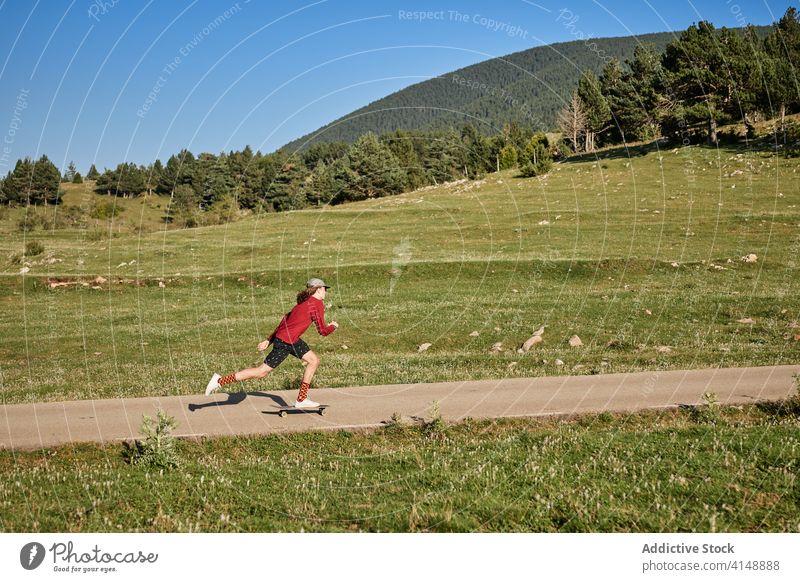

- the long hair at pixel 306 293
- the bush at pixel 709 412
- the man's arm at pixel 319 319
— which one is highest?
the long hair at pixel 306 293

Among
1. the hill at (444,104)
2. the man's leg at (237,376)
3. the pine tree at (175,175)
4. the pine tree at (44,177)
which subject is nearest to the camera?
the man's leg at (237,376)

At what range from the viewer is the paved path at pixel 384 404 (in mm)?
11242

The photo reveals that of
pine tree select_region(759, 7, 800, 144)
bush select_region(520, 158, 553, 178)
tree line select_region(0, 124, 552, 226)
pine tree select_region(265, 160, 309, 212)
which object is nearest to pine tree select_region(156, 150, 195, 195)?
tree line select_region(0, 124, 552, 226)

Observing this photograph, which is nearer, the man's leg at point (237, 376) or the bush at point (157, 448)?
the bush at point (157, 448)

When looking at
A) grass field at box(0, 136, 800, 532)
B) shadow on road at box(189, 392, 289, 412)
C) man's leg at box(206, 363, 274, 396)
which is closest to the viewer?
grass field at box(0, 136, 800, 532)

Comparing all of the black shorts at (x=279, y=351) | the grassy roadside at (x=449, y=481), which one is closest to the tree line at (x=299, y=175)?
the black shorts at (x=279, y=351)

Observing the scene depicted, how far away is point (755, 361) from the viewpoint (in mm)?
16109

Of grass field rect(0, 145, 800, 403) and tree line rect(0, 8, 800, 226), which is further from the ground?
tree line rect(0, 8, 800, 226)

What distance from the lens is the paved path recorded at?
36.9 feet

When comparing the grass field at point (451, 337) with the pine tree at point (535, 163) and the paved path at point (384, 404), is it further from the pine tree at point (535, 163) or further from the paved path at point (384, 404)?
the pine tree at point (535, 163)

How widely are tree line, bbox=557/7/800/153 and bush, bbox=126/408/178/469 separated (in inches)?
1706

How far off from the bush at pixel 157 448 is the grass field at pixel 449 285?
17.5 ft

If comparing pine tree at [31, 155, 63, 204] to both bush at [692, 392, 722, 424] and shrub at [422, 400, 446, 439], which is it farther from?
bush at [692, 392, 722, 424]

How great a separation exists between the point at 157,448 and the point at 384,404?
420 centimetres
